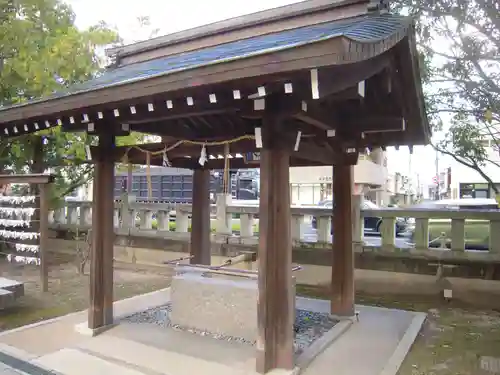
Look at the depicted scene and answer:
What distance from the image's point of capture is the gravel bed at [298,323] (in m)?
5.10

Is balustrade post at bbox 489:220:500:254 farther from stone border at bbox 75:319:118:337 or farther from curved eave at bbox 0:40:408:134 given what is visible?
stone border at bbox 75:319:118:337

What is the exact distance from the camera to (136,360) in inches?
174

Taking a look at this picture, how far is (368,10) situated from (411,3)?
2241mm

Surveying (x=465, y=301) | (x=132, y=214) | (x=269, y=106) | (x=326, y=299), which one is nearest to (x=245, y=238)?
(x=326, y=299)

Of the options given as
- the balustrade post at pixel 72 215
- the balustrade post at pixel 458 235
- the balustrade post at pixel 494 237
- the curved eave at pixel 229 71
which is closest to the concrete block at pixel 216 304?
the curved eave at pixel 229 71

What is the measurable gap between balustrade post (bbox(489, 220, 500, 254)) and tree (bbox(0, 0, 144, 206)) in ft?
26.3

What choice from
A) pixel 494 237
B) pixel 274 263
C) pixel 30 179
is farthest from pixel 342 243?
pixel 30 179

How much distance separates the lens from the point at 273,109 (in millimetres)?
3846

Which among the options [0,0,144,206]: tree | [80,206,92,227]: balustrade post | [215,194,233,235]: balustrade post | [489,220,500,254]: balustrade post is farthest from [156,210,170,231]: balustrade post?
[489,220,500,254]: balustrade post

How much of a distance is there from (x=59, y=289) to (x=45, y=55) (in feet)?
15.2

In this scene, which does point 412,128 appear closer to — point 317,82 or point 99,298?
point 317,82

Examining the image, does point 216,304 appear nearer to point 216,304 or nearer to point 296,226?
point 216,304

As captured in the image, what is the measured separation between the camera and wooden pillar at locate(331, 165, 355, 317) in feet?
18.8

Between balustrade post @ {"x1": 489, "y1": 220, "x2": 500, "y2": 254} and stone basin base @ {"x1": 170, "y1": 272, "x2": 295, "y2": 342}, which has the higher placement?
balustrade post @ {"x1": 489, "y1": 220, "x2": 500, "y2": 254}
